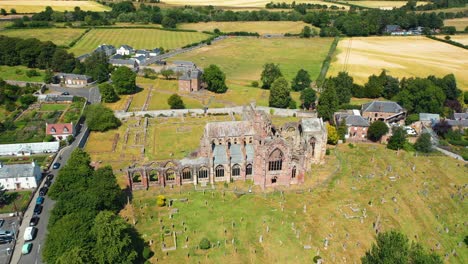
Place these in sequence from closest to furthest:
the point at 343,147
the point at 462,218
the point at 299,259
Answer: the point at 299,259
the point at 462,218
the point at 343,147

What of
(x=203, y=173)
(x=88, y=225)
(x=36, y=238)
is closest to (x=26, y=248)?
(x=36, y=238)

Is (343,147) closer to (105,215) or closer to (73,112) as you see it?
(105,215)

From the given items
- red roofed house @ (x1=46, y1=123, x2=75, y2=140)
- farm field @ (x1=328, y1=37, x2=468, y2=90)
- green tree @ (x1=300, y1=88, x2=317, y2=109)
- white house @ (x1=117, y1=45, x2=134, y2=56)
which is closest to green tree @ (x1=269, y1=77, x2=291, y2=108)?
green tree @ (x1=300, y1=88, x2=317, y2=109)

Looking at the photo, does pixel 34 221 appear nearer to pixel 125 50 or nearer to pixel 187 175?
pixel 187 175

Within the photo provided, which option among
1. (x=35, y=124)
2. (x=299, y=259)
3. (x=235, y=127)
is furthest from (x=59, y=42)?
(x=299, y=259)

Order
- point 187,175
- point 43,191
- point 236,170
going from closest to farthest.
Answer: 1. point 43,191
2. point 187,175
3. point 236,170

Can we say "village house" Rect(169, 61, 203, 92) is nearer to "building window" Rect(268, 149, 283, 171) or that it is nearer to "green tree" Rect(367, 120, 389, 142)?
"green tree" Rect(367, 120, 389, 142)
